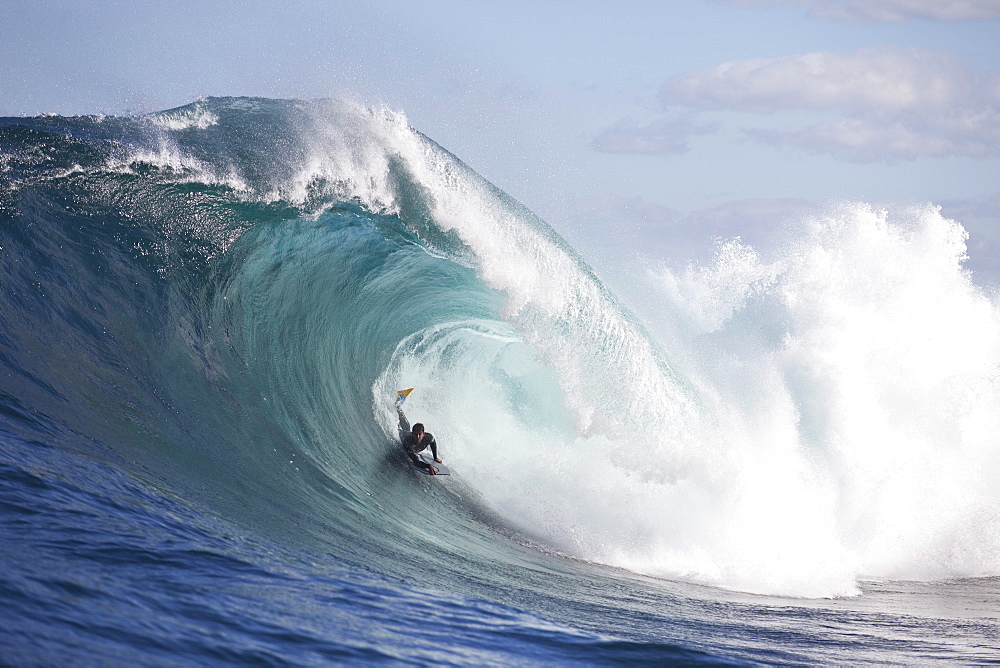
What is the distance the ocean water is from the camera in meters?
5.09

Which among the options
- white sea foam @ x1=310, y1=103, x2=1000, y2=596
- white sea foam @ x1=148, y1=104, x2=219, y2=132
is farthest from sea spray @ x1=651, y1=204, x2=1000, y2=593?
white sea foam @ x1=148, y1=104, x2=219, y2=132

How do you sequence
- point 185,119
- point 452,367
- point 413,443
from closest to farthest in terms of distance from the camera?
point 413,443
point 185,119
point 452,367

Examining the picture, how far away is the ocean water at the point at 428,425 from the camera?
16.7ft

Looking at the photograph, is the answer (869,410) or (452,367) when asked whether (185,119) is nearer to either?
(452,367)

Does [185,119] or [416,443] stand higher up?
[185,119]

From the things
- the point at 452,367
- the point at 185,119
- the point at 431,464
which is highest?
the point at 185,119

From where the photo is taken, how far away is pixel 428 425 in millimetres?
12148

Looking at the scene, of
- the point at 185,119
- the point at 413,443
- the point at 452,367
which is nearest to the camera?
the point at 413,443

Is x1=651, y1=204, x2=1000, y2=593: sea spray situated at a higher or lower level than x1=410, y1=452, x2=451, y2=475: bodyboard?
higher

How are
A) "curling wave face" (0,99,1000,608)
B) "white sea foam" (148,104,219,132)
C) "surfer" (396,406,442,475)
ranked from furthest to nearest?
"white sea foam" (148,104,219,132), "surfer" (396,406,442,475), "curling wave face" (0,99,1000,608)

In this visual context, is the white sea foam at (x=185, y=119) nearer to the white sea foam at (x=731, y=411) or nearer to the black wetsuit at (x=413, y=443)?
the white sea foam at (x=731, y=411)

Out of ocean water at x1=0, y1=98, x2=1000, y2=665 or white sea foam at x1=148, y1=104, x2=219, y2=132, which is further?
white sea foam at x1=148, y1=104, x2=219, y2=132

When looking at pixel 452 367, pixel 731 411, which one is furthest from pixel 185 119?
pixel 731 411

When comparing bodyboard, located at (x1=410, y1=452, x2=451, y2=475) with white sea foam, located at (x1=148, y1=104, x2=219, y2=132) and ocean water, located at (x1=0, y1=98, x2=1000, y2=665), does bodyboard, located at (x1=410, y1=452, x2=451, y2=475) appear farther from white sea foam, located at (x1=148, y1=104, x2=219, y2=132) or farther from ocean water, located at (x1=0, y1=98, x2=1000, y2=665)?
white sea foam, located at (x1=148, y1=104, x2=219, y2=132)
